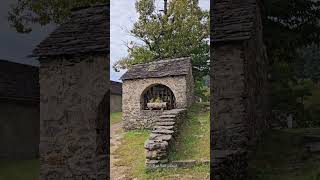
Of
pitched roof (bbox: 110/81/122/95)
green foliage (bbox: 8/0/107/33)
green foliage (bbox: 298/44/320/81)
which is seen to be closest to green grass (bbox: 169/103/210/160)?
pitched roof (bbox: 110/81/122/95)

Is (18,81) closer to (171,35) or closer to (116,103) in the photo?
(116,103)

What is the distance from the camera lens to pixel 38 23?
1052 centimetres

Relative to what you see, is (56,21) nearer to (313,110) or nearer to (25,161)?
(25,161)

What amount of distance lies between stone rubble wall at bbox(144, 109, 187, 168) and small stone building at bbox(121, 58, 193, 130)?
0.14m

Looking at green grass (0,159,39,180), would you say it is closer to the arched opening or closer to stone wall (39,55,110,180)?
stone wall (39,55,110,180)

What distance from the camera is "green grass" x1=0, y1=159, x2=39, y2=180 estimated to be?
8375mm

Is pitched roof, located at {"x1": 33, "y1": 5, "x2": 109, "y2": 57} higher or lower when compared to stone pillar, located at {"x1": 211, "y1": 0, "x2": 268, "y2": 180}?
higher

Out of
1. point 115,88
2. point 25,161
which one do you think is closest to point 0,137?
point 25,161

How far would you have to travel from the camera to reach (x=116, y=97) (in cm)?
672

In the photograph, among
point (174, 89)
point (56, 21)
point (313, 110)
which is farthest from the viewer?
point (313, 110)

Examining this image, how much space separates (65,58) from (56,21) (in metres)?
3.98

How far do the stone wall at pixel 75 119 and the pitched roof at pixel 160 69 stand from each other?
664 mm

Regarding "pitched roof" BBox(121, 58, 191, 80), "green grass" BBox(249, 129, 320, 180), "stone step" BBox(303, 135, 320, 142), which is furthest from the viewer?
"stone step" BBox(303, 135, 320, 142)

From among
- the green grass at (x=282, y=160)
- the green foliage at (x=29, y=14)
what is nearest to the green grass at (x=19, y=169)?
the green foliage at (x=29, y=14)
